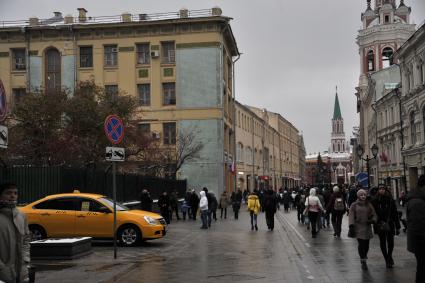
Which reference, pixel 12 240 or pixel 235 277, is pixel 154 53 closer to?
pixel 235 277

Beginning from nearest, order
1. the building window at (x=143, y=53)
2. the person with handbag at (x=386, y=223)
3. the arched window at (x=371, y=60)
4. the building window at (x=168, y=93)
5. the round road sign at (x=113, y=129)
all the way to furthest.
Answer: the person with handbag at (x=386, y=223)
the round road sign at (x=113, y=129)
the building window at (x=168, y=93)
the building window at (x=143, y=53)
the arched window at (x=371, y=60)

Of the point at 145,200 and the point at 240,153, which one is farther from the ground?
the point at 240,153

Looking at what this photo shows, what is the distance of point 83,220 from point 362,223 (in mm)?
8397

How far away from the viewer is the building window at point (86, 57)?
163 feet

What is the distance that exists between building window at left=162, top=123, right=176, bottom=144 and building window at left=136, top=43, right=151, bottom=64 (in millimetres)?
5501

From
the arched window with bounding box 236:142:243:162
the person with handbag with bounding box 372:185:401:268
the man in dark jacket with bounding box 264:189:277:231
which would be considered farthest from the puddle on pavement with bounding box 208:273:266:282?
the arched window with bounding box 236:142:243:162

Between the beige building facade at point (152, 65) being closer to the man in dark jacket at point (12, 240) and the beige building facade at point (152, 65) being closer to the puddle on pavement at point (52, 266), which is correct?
the puddle on pavement at point (52, 266)

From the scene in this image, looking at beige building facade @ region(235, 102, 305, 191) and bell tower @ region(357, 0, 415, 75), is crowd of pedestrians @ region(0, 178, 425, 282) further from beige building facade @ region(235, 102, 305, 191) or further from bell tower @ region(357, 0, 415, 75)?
bell tower @ region(357, 0, 415, 75)

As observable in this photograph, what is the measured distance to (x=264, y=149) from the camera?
85875 mm

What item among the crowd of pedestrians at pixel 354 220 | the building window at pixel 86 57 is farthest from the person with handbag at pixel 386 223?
the building window at pixel 86 57

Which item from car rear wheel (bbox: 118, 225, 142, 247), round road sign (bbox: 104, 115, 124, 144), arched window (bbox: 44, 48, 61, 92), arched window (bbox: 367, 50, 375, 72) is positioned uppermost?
arched window (bbox: 367, 50, 375, 72)

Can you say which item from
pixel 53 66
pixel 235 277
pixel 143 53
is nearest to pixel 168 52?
pixel 143 53

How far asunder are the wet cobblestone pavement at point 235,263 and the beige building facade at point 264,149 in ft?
152

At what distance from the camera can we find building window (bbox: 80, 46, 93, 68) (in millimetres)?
49719
